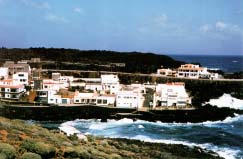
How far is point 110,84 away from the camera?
38.5 metres

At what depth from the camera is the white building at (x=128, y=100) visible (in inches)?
1305

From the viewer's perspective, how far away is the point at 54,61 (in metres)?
52.0

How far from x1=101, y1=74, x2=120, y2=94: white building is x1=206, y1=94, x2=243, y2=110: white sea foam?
21.4ft

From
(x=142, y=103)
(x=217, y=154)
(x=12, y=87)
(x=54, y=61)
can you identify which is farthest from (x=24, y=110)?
(x=54, y=61)

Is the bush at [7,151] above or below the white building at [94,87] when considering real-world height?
below

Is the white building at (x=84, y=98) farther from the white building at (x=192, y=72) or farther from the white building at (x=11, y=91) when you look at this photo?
the white building at (x=192, y=72)

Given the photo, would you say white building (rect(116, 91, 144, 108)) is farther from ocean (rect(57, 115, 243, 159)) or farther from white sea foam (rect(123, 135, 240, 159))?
white sea foam (rect(123, 135, 240, 159))

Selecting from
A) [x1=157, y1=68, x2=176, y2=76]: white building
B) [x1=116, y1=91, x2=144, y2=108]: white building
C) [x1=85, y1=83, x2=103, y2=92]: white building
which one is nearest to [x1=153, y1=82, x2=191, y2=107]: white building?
[x1=116, y1=91, x2=144, y2=108]: white building

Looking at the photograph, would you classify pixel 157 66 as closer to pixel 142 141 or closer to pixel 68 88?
pixel 68 88

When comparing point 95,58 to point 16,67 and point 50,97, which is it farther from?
point 50,97

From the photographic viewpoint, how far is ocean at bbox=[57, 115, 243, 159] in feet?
75.4

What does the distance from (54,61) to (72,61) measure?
195 cm

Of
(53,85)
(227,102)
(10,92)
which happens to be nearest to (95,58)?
(53,85)

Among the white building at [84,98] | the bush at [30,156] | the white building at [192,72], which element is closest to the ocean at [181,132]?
the white building at [84,98]
